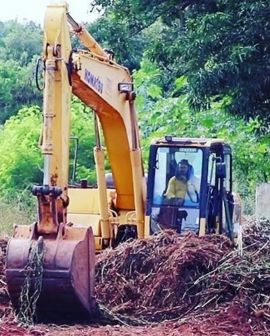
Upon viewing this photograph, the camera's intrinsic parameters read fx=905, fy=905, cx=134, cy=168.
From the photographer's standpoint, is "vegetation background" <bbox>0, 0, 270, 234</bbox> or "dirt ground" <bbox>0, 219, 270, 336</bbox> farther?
"vegetation background" <bbox>0, 0, 270, 234</bbox>

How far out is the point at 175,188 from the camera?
35.2 ft

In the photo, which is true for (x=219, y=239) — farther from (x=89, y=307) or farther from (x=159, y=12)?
(x=159, y=12)

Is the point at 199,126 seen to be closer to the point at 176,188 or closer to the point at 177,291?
the point at 176,188

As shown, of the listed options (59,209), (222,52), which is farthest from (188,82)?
(59,209)

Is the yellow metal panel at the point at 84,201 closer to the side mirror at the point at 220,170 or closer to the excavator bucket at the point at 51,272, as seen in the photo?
the side mirror at the point at 220,170

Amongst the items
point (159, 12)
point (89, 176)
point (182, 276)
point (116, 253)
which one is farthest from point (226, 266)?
point (89, 176)

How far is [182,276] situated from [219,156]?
273 cm

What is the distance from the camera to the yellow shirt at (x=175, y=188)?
10684 millimetres

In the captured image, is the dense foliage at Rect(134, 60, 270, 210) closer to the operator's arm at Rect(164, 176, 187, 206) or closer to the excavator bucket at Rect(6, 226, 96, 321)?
the operator's arm at Rect(164, 176, 187, 206)

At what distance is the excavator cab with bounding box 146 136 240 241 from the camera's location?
10.6 meters

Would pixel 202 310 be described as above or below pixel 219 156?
below

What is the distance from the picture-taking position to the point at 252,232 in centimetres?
1086

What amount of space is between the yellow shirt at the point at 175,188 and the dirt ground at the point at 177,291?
1.30m

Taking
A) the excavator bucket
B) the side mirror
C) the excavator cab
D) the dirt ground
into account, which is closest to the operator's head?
the excavator cab
